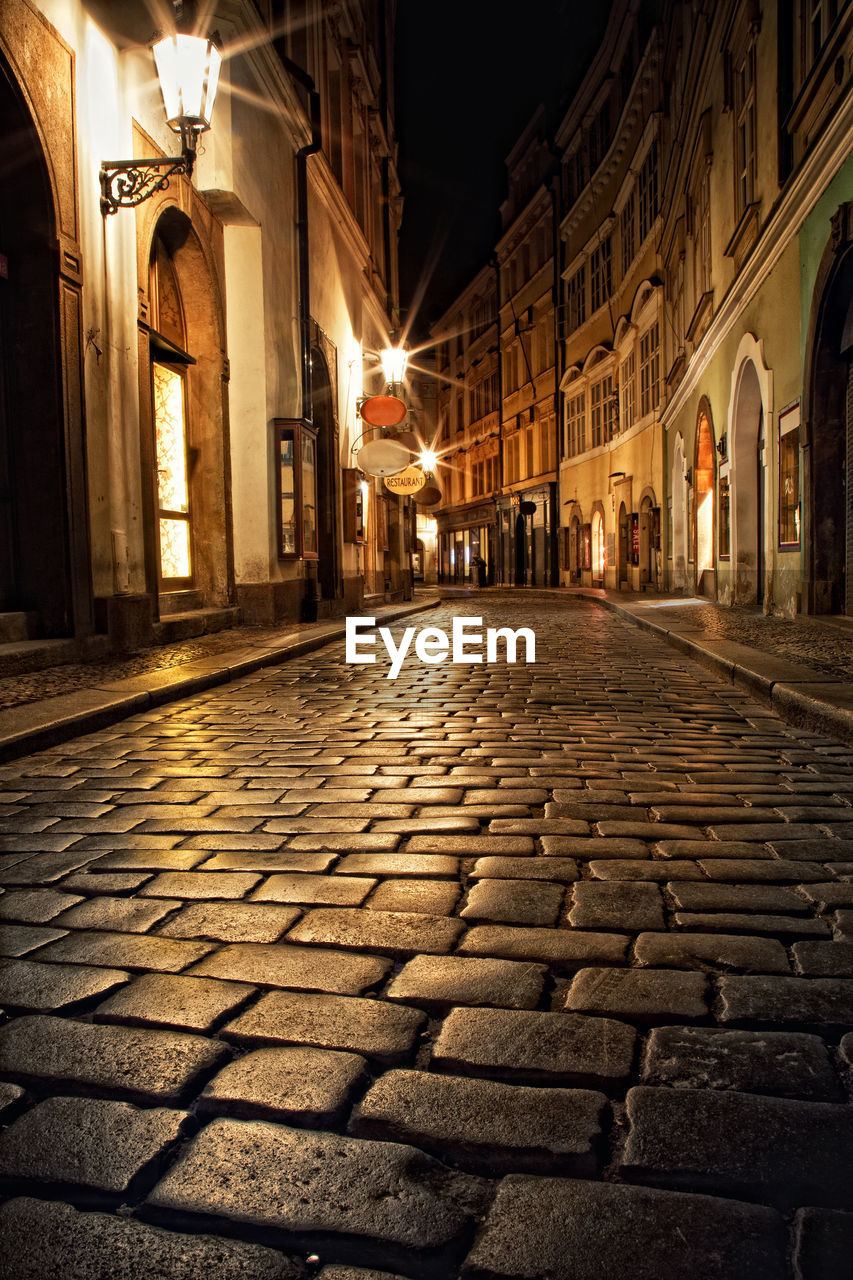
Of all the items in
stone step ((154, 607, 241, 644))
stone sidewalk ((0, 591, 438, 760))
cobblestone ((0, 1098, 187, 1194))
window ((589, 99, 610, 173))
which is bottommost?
cobblestone ((0, 1098, 187, 1194))

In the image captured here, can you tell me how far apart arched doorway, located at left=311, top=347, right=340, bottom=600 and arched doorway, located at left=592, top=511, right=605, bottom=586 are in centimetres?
1538

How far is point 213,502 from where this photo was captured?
13.2 m

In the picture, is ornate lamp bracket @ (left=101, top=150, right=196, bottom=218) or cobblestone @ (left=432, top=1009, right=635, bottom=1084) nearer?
cobblestone @ (left=432, top=1009, right=635, bottom=1084)

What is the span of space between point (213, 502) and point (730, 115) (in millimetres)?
10671

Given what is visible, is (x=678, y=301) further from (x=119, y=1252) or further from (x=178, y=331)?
(x=119, y=1252)

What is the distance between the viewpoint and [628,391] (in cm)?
2956

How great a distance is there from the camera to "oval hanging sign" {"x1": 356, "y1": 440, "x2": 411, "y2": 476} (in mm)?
19469

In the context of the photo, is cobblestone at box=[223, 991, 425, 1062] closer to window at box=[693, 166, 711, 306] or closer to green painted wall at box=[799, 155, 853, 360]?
green painted wall at box=[799, 155, 853, 360]

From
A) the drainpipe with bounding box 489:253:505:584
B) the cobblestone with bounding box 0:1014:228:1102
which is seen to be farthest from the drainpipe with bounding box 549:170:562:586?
the cobblestone with bounding box 0:1014:228:1102

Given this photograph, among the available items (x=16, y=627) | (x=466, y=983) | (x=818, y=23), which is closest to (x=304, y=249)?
(x=818, y=23)

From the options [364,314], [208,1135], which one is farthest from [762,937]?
[364,314]

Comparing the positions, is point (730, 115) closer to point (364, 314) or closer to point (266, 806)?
point (364, 314)

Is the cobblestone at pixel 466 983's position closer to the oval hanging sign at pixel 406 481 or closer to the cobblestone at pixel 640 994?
the cobblestone at pixel 640 994

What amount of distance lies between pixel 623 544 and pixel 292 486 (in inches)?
701
